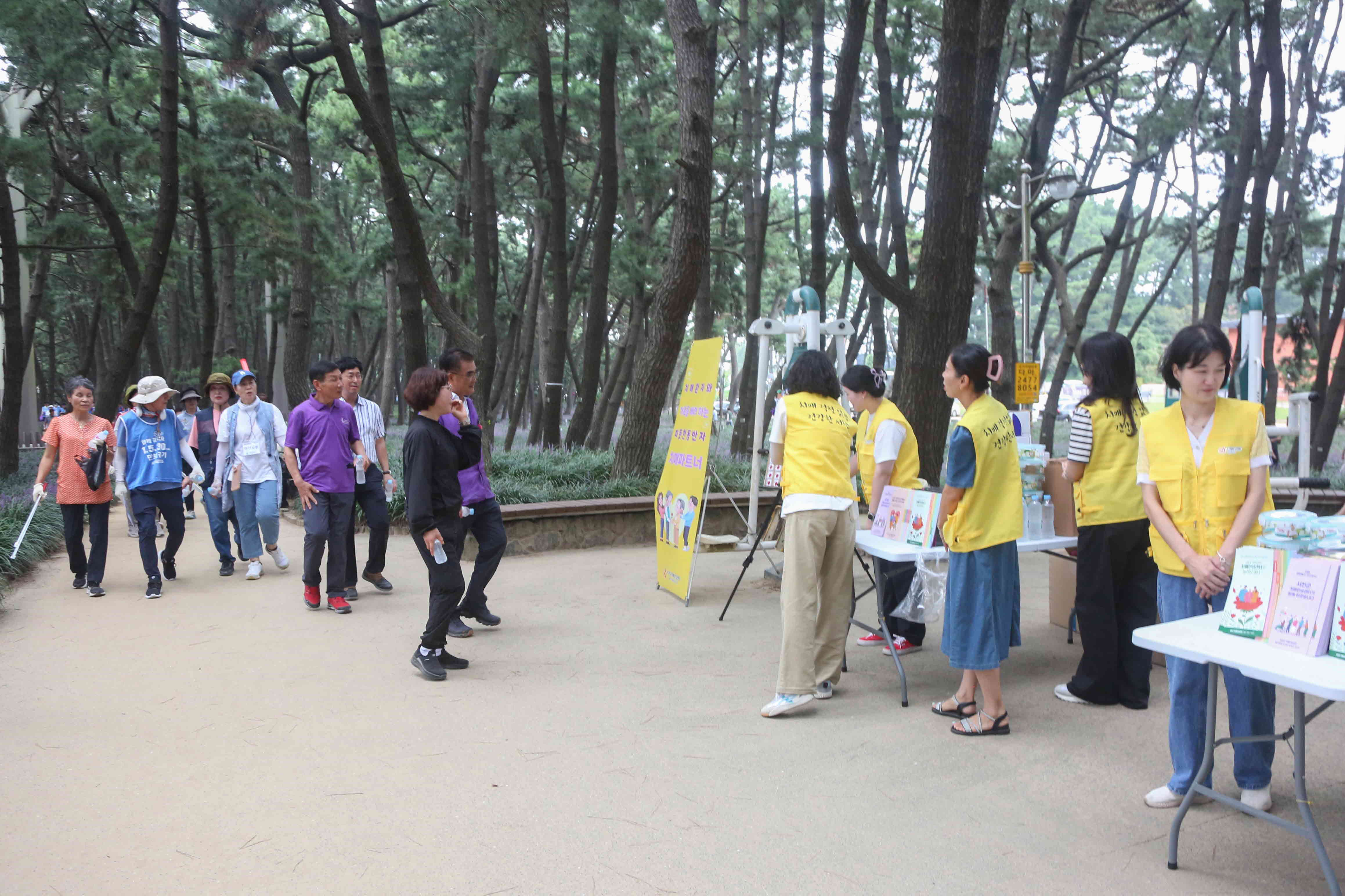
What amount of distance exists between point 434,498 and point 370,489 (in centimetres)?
255

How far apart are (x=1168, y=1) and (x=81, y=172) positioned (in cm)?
1905

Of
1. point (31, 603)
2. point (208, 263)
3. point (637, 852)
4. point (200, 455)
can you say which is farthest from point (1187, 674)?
point (208, 263)

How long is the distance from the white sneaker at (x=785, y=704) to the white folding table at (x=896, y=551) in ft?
1.84

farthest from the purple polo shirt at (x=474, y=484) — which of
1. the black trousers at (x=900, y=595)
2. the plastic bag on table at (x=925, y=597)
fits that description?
the plastic bag on table at (x=925, y=597)

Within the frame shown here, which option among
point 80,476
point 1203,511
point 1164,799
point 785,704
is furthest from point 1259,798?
point 80,476

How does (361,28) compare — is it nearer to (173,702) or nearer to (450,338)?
(450,338)

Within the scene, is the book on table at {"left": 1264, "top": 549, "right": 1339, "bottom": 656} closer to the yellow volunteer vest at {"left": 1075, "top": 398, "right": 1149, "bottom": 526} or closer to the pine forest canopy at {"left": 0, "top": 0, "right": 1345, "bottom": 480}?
the yellow volunteer vest at {"left": 1075, "top": 398, "right": 1149, "bottom": 526}

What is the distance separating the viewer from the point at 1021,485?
4695 millimetres

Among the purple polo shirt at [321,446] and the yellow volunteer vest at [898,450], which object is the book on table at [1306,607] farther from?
the purple polo shirt at [321,446]

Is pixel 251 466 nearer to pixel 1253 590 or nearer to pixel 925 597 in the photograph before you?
pixel 925 597

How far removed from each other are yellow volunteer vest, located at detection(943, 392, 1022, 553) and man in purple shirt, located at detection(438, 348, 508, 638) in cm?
307

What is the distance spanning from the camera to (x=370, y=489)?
25.5 ft

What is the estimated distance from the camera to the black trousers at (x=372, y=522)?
7.67 metres

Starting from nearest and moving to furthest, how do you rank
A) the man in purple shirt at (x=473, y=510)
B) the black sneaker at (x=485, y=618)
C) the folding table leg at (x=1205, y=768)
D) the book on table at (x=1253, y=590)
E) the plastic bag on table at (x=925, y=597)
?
the book on table at (x=1253, y=590)
the folding table leg at (x=1205, y=768)
the plastic bag on table at (x=925, y=597)
the man in purple shirt at (x=473, y=510)
the black sneaker at (x=485, y=618)
